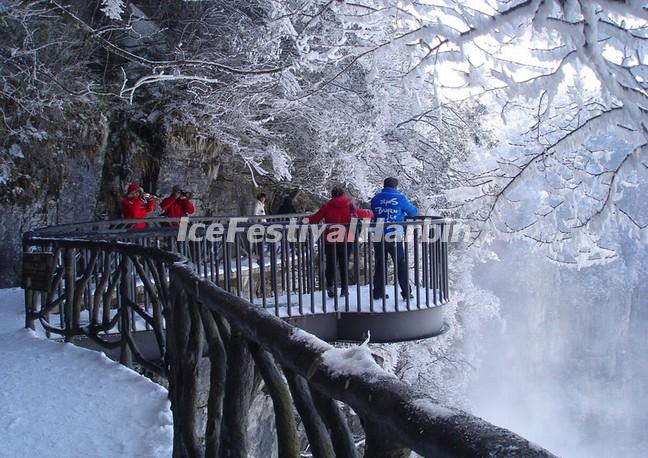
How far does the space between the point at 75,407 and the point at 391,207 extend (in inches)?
182

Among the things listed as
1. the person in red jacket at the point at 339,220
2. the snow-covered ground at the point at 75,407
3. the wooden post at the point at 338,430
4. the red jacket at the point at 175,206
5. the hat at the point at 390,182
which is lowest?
the snow-covered ground at the point at 75,407

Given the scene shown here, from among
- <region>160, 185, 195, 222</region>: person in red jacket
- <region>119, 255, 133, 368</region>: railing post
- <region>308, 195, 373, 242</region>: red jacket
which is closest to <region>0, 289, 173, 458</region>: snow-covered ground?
<region>119, 255, 133, 368</region>: railing post

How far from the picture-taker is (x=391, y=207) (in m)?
7.29

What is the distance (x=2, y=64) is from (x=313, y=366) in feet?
39.9

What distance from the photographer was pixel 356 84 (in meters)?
13.5

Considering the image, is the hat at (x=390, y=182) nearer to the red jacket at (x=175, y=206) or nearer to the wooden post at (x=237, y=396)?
the wooden post at (x=237, y=396)

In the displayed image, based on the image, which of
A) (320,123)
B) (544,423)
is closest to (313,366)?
(320,123)

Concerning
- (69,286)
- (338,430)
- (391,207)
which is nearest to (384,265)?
(391,207)

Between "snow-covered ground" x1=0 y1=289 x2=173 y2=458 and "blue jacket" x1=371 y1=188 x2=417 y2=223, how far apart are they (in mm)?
3894

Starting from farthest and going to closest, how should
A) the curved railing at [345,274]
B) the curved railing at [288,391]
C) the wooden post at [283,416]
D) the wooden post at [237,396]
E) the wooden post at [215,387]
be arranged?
the curved railing at [345,274]
the wooden post at [215,387]
the wooden post at [237,396]
the wooden post at [283,416]
the curved railing at [288,391]

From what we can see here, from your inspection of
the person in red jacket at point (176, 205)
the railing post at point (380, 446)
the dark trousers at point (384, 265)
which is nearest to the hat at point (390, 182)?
the dark trousers at point (384, 265)

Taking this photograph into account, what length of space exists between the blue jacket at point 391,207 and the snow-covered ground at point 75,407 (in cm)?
389

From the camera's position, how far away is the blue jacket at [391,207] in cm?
729

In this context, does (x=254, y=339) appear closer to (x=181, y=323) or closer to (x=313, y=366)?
(x=313, y=366)
